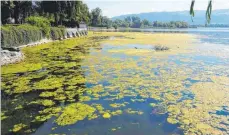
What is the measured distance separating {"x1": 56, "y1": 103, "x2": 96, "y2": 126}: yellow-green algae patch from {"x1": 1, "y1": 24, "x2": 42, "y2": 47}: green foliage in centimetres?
1227

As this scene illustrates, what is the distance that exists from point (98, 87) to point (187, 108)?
3.56 meters

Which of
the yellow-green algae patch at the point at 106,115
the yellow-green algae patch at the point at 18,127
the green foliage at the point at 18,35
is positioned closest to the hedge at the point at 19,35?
the green foliage at the point at 18,35

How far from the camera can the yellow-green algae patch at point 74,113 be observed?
641 cm

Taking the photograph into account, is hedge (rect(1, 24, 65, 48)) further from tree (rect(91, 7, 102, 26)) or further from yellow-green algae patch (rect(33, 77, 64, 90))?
tree (rect(91, 7, 102, 26))

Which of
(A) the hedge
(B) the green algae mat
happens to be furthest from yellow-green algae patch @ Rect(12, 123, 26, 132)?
(A) the hedge

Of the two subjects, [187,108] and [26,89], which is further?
[26,89]

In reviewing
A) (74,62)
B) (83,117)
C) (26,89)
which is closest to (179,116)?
(83,117)

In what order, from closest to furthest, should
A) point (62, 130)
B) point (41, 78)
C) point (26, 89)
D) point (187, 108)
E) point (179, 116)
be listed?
point (62, 130), point (179, 116), point (187, 108), point (26, 89), point (41, 78)

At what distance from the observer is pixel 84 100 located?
26.4 ft

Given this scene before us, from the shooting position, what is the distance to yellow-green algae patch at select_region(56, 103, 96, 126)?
6.41m

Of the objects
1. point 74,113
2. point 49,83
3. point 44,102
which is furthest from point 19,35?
point 74,113

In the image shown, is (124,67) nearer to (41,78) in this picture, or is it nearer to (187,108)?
(41,78)

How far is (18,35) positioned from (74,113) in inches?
611

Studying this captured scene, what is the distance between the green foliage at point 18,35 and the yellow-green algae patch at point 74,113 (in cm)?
1227
